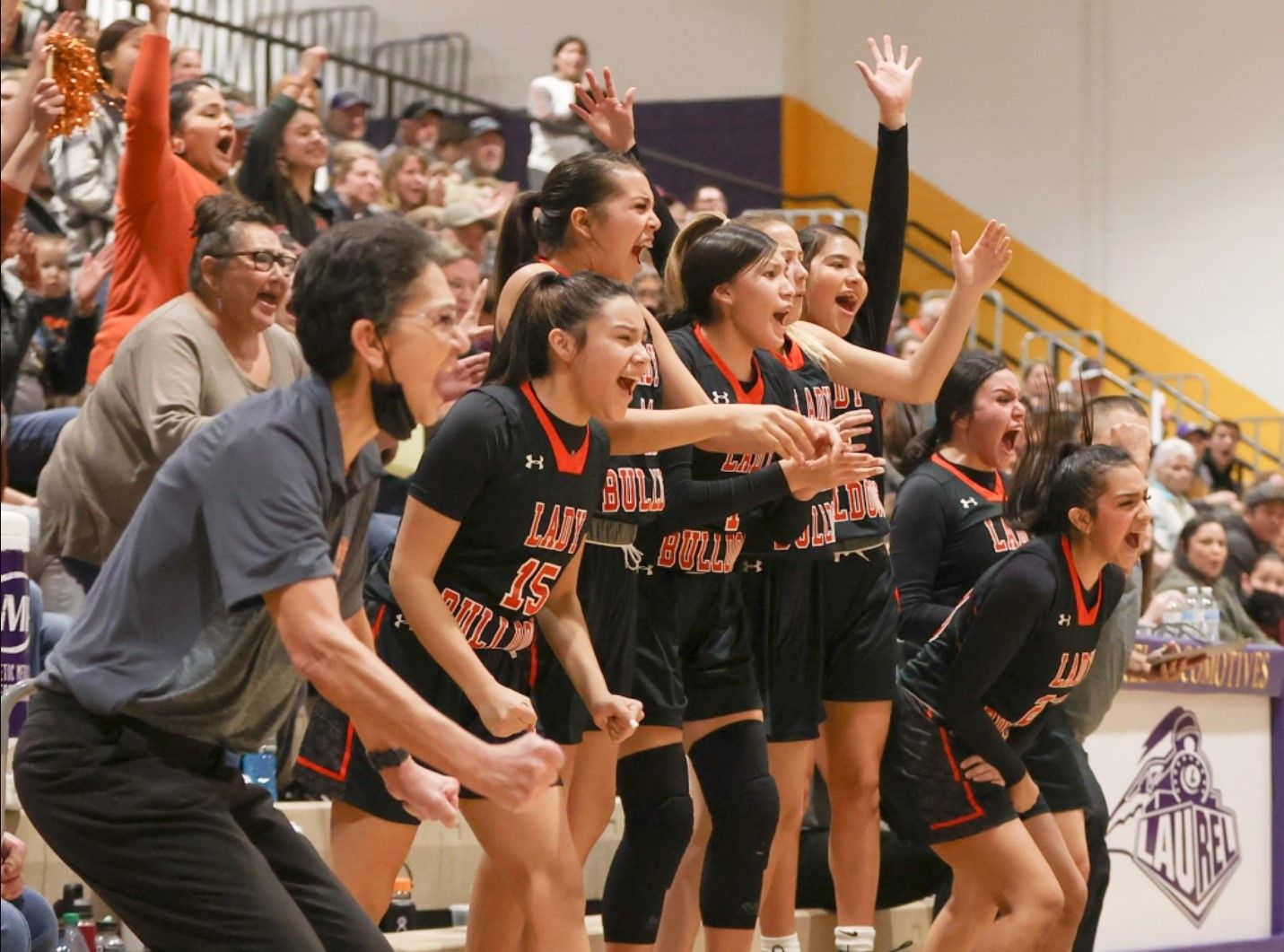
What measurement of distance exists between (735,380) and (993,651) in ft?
2.99

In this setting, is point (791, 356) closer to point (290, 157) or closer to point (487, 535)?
point (487, 535)

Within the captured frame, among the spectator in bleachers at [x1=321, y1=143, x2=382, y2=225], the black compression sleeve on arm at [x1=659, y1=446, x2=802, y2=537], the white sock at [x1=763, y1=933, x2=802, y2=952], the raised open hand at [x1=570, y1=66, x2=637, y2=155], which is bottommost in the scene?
the white sock at [x1=763, y1=933, x2=802, y2=952]

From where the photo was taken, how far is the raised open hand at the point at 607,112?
4.77m

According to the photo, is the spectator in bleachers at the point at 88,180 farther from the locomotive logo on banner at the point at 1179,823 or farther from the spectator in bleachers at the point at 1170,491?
the spectator in bleachers at the point at 1170,491

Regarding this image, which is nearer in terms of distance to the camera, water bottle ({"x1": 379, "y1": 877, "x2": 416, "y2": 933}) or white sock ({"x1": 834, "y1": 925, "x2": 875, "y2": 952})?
white sock ({"x1": 834, "y1": 925, "x2": 875, "y2": 952})

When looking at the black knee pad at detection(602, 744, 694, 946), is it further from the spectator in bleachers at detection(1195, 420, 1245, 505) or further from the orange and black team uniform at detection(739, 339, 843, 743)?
the spectator in bleachers at detection(1195, 420, 1245, 505)

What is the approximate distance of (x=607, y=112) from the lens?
4.79m

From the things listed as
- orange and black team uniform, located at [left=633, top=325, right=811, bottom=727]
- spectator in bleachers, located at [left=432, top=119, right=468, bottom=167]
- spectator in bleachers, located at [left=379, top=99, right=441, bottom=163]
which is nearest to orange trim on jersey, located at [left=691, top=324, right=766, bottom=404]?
orange and black team uniform, located at [left=633, top=325, right=811, bottom=727]

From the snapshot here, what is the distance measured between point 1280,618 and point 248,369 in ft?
22.0

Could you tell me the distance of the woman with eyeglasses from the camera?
4.40 meters

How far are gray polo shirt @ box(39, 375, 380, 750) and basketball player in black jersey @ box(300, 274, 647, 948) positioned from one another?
2.48 feet

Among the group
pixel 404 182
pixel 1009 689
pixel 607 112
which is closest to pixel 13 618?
pixel 607 112

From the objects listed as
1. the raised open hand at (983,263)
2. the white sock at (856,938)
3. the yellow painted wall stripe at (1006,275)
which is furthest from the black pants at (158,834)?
the yellow painted wall stripe at (1006,275)

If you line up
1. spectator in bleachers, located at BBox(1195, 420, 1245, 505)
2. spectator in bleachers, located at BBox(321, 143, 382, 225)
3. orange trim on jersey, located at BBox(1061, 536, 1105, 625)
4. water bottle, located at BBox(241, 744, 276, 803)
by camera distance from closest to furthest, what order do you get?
orange trim on jersey, located at BBox(1061, 536, 1105, 625) → water bottle, located at BBox(241, 744, 276, 803) → spectator in bleachers, located at BBox(321, 143, 382, 225) → spectator in bleachers, located at BBox(1195, 420, 1245, 505)
